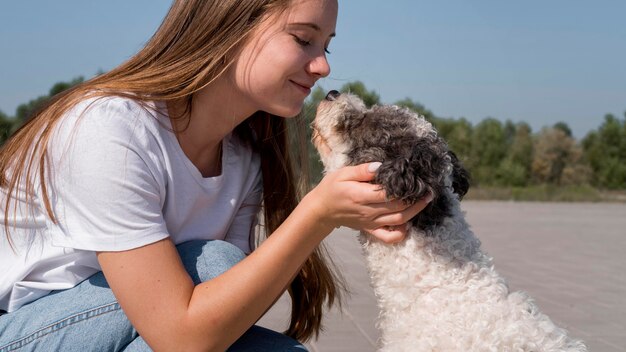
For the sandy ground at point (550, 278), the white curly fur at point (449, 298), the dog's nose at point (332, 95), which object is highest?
the dog's nose at point (332, 95)

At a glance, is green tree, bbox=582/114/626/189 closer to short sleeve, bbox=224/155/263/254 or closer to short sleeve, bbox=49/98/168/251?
short sleeve, bbox=224/155/263/254

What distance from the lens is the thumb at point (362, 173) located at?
215 cm

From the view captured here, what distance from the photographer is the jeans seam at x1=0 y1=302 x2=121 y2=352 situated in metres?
2.13

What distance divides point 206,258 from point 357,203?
0.57 meters

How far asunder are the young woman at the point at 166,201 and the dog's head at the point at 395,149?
80mm

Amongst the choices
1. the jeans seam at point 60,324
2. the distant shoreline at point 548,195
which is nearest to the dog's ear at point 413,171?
the jeans seam at point 60,324

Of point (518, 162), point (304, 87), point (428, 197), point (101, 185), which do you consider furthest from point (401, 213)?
point (518, 162)

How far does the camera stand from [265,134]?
2.90 meters

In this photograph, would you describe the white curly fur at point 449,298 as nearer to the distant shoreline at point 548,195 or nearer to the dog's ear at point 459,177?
the dog's ear at point 459,177

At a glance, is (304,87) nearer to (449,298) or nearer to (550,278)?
(449,298)

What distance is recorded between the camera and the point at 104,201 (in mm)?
2082

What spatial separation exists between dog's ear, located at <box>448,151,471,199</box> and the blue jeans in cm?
85

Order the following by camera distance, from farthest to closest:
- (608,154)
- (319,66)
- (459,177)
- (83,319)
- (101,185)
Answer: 1. (608,154)
2. (459,177)
3. (319,66)
4. (83,319)
5. (101,185)

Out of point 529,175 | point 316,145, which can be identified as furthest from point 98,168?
point 529,175
